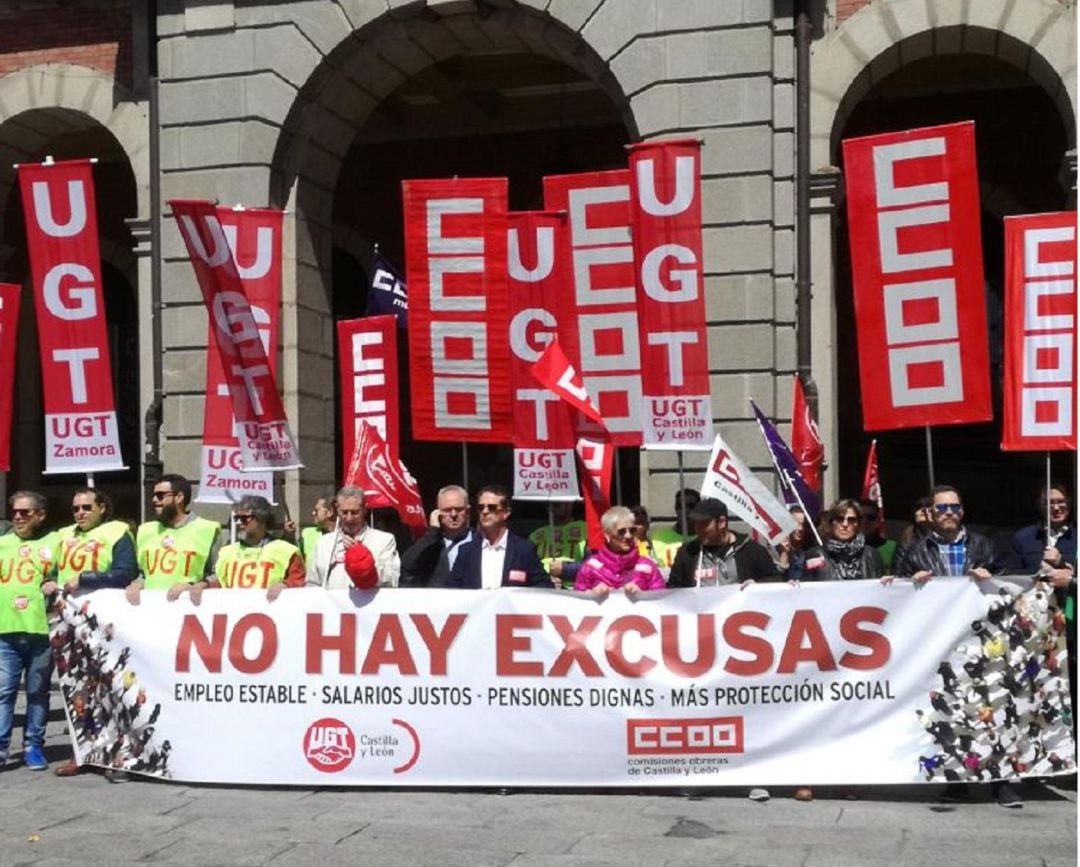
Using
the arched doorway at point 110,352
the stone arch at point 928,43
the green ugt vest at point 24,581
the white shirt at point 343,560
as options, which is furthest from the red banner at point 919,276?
the arched doorway at point 110,352

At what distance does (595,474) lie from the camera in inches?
426

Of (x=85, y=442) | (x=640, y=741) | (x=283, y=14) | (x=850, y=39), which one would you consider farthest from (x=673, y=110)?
(x=640, y=741)

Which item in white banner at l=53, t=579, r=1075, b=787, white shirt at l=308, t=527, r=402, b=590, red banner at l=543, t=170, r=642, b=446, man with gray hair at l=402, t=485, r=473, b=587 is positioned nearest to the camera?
white banner at l=53, t=579, r=1075, b=787

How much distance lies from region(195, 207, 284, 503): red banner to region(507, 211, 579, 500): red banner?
1967mm

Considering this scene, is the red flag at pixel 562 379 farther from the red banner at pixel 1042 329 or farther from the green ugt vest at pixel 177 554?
the red banner at pixel 1042 329

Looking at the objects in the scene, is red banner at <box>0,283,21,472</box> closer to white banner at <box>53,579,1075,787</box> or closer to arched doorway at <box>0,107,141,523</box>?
white banner at <box>53,579,1075,787</box>

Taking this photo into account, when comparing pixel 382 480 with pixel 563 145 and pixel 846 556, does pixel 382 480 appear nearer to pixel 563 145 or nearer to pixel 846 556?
pixel 846 556

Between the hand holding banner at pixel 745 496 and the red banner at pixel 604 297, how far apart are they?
1659 millimetres

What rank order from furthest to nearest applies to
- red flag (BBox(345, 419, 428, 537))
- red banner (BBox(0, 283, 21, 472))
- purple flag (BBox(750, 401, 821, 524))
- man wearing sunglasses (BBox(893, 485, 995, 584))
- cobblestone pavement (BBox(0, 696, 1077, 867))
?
red banner (BBox(0, 283, 21, 472)) < red flag (BBox(345, 419, 428, 537)) < purple flag (BBox(750, 401, 821, 524)) < man wearing sunglasses (BBox(893, 485, 995, 584)) < cobblestone pavement (BBox(0, 696, 1077, 867))

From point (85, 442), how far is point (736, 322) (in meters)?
5.01

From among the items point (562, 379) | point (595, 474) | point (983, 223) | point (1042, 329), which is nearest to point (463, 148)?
point (983, 223)

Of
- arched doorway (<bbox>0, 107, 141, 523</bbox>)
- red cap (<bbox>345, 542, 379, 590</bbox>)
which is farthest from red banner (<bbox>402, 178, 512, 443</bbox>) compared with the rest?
arched doorway (<bbox>0, 107, 141, 523</bbox>)

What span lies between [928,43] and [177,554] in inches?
288

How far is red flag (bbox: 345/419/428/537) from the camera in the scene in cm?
1157
